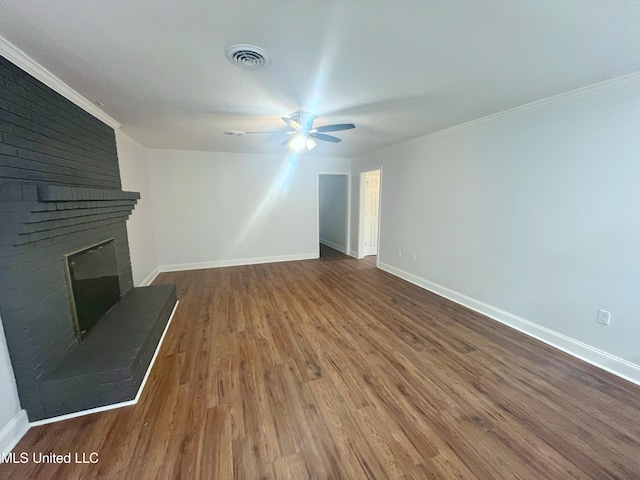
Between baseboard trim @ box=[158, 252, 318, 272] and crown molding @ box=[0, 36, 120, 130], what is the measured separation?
3.10 metres

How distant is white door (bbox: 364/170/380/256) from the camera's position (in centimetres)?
610

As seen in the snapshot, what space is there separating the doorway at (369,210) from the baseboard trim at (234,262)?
1.27m

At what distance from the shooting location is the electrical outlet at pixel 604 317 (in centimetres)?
222

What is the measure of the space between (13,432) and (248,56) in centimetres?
277

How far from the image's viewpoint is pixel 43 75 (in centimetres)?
188

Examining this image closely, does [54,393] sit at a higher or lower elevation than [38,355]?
lower

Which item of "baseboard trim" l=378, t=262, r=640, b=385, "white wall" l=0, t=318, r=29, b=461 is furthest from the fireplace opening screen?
"baseboard trim" l=378, t=262, r=640, b=385

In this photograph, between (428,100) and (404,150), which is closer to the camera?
(428,100)

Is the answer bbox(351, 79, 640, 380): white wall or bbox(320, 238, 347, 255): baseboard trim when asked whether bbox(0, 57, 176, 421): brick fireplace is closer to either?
bbox(351, 79, 640, 380): white wall

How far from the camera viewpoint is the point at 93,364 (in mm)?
1854

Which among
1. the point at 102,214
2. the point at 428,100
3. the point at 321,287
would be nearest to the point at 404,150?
the point at 428,100

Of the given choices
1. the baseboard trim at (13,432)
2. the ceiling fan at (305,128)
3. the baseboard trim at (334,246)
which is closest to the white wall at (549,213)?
the ceiling fan at (305,128)

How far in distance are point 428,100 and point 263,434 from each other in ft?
10.0

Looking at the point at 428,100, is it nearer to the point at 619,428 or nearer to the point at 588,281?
the point at 588,281
